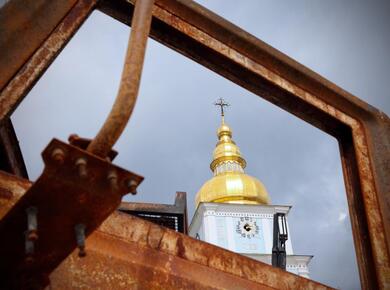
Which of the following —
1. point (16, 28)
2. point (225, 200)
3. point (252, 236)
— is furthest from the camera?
point (225, 200)

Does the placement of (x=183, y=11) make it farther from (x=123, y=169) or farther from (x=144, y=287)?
(x=123, y=169)

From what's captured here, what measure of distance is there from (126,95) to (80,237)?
0.40m

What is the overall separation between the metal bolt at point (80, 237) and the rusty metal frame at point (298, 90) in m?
1.14

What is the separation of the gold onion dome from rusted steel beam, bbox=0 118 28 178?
1292 inches

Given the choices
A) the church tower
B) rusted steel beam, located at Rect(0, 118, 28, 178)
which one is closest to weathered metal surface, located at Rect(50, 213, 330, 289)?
rusted steel beam, located at Rect(0, 118, 28, 178)

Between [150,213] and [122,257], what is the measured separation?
12.8ft

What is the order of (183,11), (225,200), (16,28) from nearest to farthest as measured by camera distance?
(16,28) < (183,11) < (225,200)

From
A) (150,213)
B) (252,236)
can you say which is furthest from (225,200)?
(150,213)

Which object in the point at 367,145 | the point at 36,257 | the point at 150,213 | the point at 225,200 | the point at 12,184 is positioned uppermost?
the point at 225,200

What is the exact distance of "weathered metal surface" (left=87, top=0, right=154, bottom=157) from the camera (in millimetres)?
1268

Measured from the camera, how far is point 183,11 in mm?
2727

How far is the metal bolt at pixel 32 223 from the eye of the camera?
3.86 ft

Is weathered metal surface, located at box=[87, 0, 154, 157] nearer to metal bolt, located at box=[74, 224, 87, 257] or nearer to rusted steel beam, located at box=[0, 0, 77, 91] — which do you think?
metal bolt, located at box=[74, 224, 87, 257]

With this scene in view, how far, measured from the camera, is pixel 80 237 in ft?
4.07
